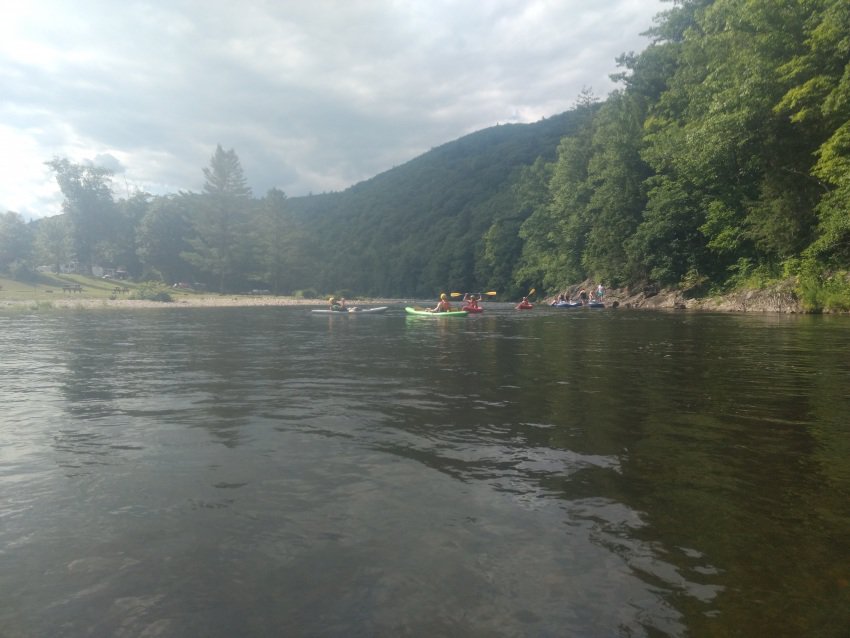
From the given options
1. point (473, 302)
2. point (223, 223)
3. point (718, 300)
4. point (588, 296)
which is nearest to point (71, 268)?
point (223, 223)

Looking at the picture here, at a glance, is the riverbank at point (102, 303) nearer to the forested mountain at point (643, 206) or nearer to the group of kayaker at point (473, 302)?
the group of kayaker at point (473, 302)

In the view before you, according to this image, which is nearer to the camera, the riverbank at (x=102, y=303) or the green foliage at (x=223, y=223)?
the riverbank at (x=102, y=303)

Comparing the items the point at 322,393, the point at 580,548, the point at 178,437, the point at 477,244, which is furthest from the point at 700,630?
the point at 477,244

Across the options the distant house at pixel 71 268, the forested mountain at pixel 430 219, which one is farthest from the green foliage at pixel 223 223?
the distant house at pixel 71 268

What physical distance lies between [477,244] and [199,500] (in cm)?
10398

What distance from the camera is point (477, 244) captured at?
107 meters

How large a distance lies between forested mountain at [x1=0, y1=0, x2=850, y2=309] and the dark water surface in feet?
89.7

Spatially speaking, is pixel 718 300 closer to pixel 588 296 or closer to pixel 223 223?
pixel 588 296

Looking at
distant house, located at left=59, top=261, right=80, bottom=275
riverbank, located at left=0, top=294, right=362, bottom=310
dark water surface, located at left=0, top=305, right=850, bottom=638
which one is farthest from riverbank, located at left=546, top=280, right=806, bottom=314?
distant house, located at left=59, top=261, right=80, bottom=275

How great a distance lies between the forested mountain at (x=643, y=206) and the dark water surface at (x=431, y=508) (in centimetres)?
2734

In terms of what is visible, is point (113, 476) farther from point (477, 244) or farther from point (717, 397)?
point (477, 244)

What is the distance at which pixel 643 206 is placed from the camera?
52.8m

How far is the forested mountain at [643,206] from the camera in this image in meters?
30.1

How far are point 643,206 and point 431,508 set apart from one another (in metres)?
55.0
